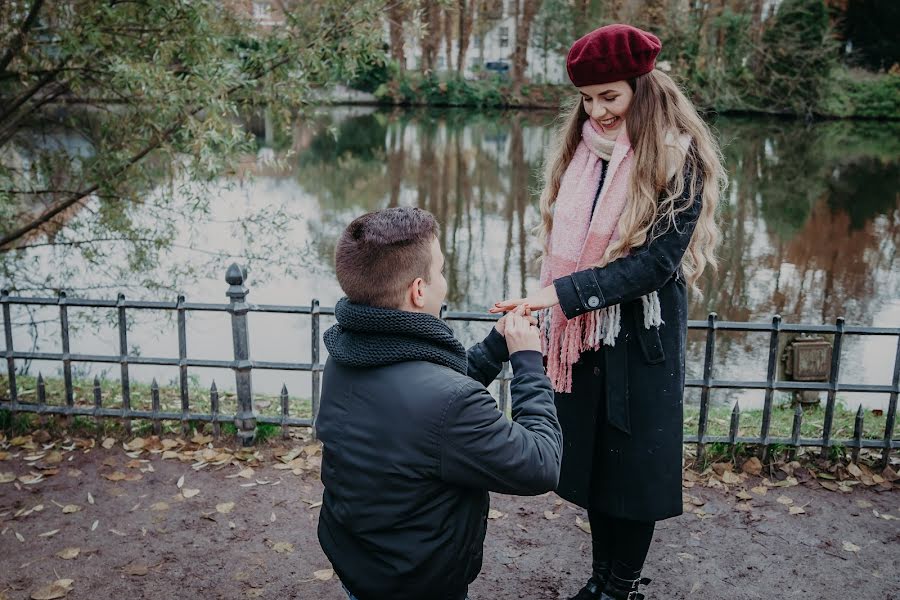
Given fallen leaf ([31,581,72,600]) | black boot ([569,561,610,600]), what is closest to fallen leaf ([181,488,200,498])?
fallen leaf ([31,581,72,600])

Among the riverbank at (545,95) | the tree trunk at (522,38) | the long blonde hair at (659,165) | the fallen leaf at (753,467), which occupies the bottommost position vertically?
the fallen leaf at (753,467)

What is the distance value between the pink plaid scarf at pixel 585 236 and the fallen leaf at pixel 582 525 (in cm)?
144

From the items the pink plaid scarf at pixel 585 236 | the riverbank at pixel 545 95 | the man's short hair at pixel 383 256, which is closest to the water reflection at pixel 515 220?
the pink plaid scarf at pixel 585 236

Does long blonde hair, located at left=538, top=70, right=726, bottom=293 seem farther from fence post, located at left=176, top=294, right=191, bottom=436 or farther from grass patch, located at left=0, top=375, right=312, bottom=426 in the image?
grass patch, located at left=0, top=375, right=312, bottom=426

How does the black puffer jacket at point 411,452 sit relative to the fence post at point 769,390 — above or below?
above

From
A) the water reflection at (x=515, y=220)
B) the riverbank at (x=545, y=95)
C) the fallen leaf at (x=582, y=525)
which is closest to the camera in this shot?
the fallen leaf at (x=582, y=525)

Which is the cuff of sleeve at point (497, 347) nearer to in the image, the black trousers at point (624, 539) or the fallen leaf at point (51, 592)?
the black trousers at point (624, 539)

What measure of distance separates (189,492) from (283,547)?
2.56ft

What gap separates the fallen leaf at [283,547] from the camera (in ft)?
12.0

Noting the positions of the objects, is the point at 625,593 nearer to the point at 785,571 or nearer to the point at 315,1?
the point at 785,571

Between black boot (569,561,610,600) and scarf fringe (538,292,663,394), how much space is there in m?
0.70

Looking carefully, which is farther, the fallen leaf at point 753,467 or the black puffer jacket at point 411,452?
the fallen leaf at point 753,467

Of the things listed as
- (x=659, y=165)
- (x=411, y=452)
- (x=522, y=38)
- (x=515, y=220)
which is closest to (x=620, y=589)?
(x=411, y=452)

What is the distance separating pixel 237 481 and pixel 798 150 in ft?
85.6
